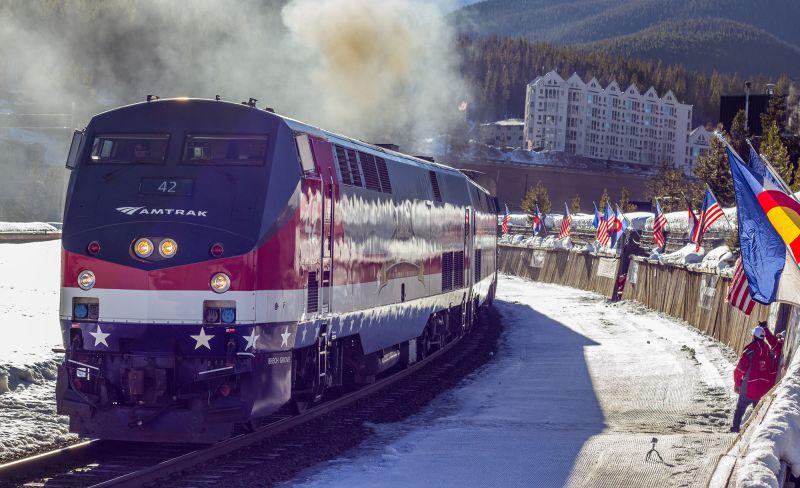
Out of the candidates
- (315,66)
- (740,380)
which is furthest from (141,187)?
(315,66)

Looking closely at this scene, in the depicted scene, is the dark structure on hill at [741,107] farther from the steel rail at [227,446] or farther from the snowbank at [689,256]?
the steel rail at [227,446]

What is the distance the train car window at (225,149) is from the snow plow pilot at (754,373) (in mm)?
8164

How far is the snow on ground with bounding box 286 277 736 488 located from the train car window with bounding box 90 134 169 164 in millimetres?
4518

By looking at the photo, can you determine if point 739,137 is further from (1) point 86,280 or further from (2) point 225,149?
(1) point 86,280

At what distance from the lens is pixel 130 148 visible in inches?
565

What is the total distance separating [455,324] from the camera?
2930 cm

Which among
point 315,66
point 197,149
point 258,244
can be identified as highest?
point 315,66

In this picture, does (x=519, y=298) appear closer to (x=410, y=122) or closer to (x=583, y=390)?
(x=583, y=390)

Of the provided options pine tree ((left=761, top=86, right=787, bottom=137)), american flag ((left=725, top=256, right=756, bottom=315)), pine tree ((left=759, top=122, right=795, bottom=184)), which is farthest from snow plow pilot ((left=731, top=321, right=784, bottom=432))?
pine tree ((left=761, top=86, right=787, bottom=137))

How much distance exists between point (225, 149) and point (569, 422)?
750cm

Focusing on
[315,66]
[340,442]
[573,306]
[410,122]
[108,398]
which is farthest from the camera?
[410,122]

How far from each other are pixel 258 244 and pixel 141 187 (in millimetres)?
1719

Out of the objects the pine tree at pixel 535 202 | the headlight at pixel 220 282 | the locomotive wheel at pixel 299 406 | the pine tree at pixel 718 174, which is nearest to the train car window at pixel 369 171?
the locomotive wheel at pixel 299 406

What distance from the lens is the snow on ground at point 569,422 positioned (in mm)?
13461
